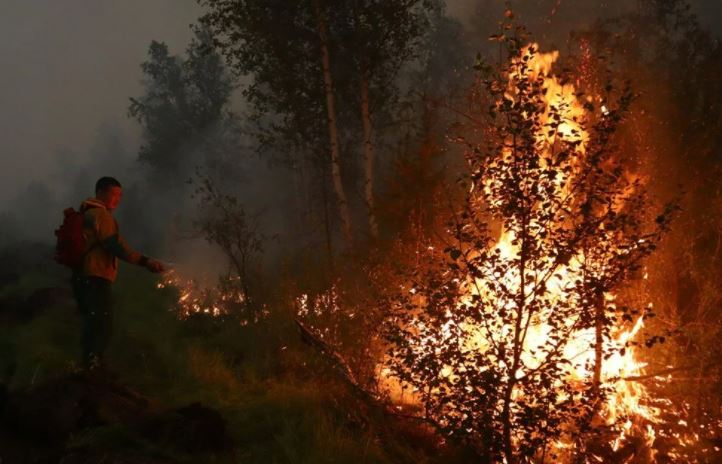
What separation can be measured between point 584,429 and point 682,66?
1701cm

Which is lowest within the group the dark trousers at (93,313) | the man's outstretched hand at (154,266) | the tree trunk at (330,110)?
the dark trousers at (93,313)

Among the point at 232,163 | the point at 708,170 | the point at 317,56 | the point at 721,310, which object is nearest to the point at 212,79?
the point at 232,163

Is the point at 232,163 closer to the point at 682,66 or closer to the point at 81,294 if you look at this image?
the point at 682,66

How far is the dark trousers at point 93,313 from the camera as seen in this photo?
18.9 feet

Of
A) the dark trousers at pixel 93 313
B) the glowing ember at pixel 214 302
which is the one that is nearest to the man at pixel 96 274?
the dark trousers at pixel 93 313

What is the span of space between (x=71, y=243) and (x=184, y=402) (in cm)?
210

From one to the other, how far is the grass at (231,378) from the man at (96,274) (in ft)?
1.44

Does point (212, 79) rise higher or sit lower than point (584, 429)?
higher

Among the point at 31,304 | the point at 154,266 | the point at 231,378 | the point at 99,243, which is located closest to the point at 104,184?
the point at 99,243

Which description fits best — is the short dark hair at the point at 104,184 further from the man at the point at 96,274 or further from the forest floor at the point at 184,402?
the forest floor at the point at 184,402

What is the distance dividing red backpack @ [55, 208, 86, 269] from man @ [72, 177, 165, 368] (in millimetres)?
50

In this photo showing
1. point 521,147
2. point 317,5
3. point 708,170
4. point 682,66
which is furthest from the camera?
point 682,66

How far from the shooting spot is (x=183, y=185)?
3791 cm

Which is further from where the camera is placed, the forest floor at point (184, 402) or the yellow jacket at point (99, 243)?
the yellow jacket at point (99, 243)
